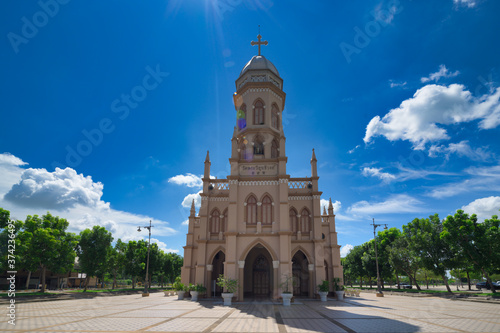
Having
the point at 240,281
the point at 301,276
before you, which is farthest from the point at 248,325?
the point at 301,276

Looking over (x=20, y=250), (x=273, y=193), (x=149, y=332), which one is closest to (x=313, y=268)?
(x=273, y=193)

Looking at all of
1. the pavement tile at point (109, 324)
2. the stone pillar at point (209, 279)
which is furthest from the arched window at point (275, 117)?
the pavement tile at point (109, 324)

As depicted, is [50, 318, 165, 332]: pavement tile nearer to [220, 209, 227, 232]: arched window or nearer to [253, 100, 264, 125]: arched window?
[220, 209, 227, 232]: arched window

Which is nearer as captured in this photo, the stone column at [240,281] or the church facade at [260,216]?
the stone column at [240,281]

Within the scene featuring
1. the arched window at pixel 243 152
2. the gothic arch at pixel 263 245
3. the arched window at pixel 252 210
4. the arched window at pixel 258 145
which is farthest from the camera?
the arched window at pixel 258 145

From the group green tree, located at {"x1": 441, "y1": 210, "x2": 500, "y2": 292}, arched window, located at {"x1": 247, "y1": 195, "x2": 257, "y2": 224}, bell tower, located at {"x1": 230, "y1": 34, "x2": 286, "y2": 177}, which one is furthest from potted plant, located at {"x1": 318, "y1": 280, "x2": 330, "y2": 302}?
green tree, located at {"x1": 441, "y1": 210, "x2": 500, "y2": 292}

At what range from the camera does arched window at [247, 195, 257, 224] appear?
27.0 m

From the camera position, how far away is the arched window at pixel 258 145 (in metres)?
→ 31.4

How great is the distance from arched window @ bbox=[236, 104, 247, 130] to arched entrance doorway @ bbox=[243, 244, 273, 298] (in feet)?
45.3

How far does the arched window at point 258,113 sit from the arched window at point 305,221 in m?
11.0

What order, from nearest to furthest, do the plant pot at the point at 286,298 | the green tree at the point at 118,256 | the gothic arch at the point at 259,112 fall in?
the plant pot at the point at 286,298
the gothic arch at the point at 259,112
the green tree at the point at 118,256

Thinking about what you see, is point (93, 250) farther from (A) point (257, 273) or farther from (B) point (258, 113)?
(B) point (258, 113)

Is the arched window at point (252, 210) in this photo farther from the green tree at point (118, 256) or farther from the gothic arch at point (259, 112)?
the green tree at point (118, 256)

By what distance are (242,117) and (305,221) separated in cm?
1362
